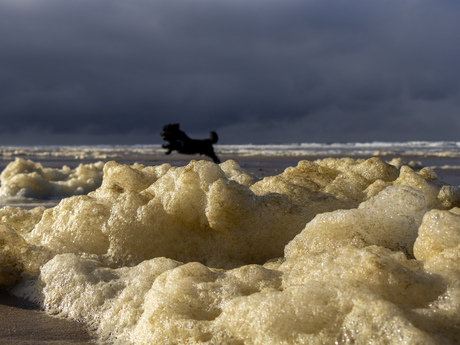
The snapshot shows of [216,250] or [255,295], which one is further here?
[216,250]

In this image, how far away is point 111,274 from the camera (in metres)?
2.19

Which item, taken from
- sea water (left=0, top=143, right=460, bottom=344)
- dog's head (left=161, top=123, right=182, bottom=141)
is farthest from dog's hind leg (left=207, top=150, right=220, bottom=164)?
sea water (left=0, top=143, right=460, bottom=344)

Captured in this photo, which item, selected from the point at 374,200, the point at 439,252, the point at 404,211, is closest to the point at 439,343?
the point at 439,252

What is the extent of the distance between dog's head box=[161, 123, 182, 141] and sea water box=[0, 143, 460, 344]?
9.65 m

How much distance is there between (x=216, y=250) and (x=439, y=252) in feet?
3.67

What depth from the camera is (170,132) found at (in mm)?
12977

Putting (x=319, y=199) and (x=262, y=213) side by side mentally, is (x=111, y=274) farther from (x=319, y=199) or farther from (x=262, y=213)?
(x=319, y=199)

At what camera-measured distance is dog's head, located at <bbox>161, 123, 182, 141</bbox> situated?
1288 cm

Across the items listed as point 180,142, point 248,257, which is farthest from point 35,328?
point 180,142

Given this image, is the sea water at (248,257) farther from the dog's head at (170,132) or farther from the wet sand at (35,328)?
the dog's head at (170,132)

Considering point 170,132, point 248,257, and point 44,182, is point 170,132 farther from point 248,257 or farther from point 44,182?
point 248,257

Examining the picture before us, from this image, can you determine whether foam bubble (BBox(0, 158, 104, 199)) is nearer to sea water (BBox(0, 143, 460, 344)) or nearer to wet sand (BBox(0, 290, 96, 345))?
sea water (BBox(0, 143, 460, 344))

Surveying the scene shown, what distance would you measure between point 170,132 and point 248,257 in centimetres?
1070

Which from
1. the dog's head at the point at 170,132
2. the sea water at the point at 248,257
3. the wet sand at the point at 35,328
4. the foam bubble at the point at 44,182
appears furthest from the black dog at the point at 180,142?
the wet sand at the point at 35,328
